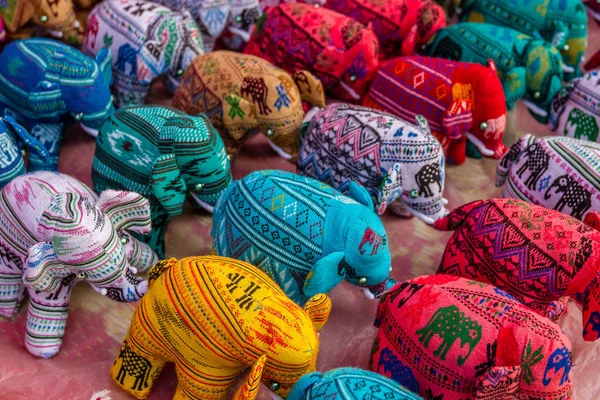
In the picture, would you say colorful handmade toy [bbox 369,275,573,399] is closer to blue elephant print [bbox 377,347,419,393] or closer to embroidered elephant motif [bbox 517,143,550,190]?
blue elephant print [bbox 377,347,419,393]

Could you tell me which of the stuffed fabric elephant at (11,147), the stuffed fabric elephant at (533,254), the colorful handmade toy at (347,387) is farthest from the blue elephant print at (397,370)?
the stuffed fabric elephant at (11,147)

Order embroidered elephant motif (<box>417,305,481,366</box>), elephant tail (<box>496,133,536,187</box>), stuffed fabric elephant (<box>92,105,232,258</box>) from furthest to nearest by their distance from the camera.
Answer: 1. elephant tail (<box>496,133,536,187</box>)
2. stuffed fabric elephant (<box>92,105,232,258</box>)
3. embroidered elephant motif (<box>417,305,481,366</box>)

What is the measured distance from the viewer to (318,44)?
2461mm

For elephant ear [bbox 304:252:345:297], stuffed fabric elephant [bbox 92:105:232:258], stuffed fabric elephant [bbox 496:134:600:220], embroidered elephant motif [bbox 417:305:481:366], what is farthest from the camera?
stuffed fabric elephant [bbox 496:134:600:220]

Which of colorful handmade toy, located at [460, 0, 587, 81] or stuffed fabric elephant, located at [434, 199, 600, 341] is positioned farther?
colorful handmade toy, located at [460, 0, 587, 81]

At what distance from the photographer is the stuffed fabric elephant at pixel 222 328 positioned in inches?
59.2

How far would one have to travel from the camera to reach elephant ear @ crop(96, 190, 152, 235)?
170cm

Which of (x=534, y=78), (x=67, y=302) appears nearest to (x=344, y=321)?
(x=67, y=302)

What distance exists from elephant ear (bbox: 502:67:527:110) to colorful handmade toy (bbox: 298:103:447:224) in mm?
597

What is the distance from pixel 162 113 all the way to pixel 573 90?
1.53 meters

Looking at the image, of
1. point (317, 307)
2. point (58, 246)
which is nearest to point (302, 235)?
Result: point (317, 307)

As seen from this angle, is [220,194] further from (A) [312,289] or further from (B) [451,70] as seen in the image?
(B) [451,70]

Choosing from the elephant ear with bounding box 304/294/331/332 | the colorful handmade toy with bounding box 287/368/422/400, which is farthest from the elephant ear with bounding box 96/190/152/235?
the colorful handmade toy with bounding box 287/368/422/400

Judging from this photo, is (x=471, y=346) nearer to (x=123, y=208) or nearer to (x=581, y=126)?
(x=123, y=208)
